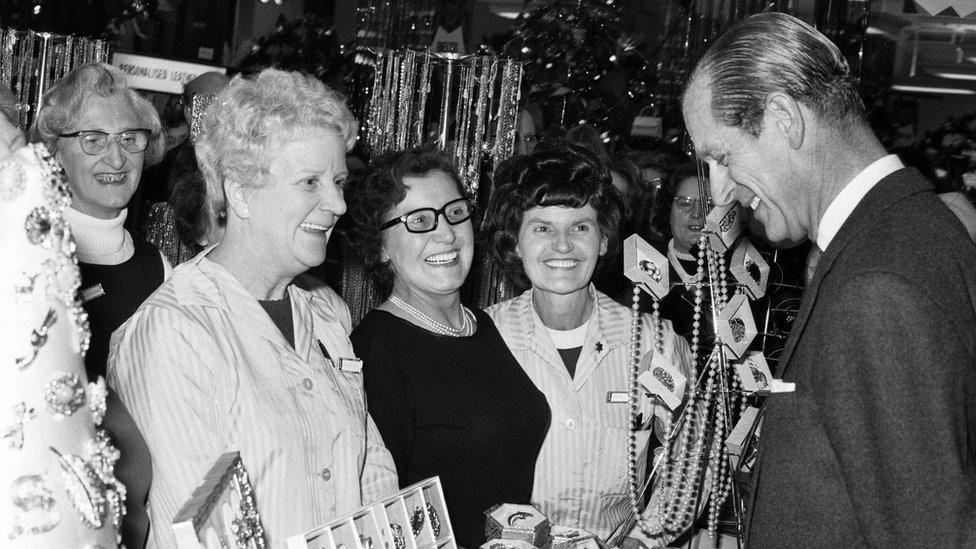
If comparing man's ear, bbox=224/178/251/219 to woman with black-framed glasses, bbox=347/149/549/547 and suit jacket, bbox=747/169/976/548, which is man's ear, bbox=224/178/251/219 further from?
suit jacket, bbox=747/169/976/548

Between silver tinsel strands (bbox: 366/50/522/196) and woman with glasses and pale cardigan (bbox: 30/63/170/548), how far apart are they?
101 centimetres

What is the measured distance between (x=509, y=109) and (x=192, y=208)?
131 cm

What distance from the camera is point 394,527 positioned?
146 cm

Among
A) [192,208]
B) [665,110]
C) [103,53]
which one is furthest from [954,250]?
[665,110]

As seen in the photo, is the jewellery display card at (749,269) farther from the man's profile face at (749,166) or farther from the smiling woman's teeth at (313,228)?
the smiling woman's teeth at (313,228)

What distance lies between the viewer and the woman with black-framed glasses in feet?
7.31

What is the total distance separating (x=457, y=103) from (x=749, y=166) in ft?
7.98

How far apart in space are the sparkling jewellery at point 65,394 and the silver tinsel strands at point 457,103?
2.86 meters

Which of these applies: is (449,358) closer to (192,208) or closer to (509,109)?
(192,208)

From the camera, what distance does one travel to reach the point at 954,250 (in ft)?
4.15

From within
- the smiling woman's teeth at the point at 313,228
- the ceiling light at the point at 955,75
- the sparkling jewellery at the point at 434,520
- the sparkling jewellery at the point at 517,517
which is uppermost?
the ceiling light at the point at 955,75

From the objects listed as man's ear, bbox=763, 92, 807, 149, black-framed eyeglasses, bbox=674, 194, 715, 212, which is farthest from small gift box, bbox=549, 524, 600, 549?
black-framed eyeglasses, bbox=674, 194, 715, 212

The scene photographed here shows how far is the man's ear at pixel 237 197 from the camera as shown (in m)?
1.90

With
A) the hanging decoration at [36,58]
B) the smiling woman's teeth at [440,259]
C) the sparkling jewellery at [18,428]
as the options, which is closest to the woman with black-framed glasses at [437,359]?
the smiling woman's teeth at [440,259]
